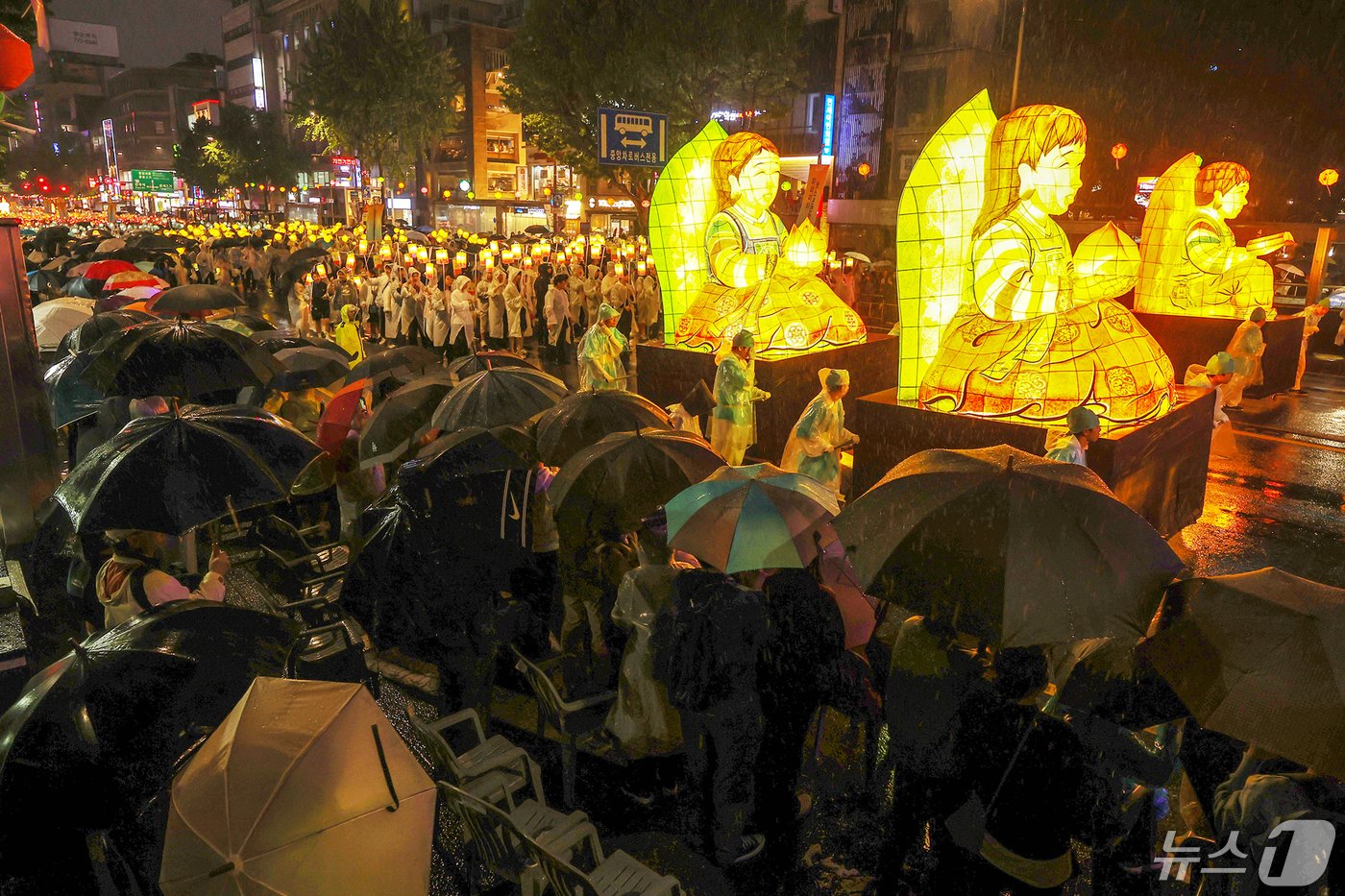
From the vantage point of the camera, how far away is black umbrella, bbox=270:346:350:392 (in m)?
7.72

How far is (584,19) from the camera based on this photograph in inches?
1067

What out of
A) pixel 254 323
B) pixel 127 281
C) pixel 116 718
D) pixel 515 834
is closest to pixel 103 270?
pixel 127 281

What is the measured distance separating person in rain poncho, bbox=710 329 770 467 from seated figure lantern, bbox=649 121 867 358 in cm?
271

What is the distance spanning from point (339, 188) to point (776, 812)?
240 ft

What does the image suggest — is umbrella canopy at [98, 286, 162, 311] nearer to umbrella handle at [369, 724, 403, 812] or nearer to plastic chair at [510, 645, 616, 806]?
plastic chair at [510, 645, 616, 806]

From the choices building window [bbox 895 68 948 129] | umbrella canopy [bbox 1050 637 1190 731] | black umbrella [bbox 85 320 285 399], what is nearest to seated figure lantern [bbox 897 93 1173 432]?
umbrella canopy [bbox 1050 637 1190 731]

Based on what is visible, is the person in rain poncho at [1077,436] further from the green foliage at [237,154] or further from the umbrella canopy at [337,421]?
the green foliage at [237,154]

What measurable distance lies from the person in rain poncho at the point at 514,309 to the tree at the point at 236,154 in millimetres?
50013

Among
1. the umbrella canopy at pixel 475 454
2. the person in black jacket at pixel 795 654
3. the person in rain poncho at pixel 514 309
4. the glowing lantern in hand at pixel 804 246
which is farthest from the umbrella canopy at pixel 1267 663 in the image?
the person in rain poncho at pixel 514 309

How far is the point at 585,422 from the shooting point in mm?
5418

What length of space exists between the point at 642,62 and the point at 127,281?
17.2m

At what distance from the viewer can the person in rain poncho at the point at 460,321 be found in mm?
16594

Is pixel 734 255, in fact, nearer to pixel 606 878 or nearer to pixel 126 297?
pixel 126 297

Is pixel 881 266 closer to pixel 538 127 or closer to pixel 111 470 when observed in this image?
pixel 538 127
